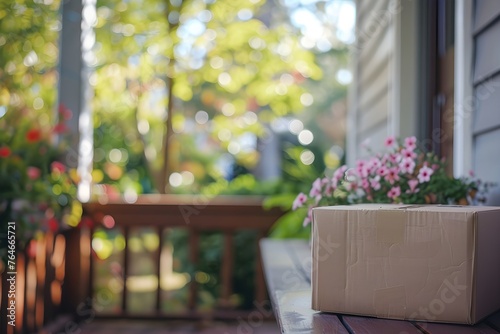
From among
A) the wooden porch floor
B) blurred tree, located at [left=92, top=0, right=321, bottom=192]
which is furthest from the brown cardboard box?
blurred tree, located at [left=92, top=0, right=321, bottom=192]

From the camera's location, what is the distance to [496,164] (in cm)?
162

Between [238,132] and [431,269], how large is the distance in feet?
15.3

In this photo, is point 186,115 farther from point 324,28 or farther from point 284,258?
point 284,258

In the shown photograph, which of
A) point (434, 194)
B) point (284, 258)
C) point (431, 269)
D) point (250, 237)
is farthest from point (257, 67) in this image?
point (431, 269)

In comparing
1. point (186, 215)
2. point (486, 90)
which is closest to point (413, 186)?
point (486, 90)

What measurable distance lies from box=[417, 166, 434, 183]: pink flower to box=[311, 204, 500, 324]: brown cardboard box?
1.07 ft

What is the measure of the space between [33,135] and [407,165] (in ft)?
6.18

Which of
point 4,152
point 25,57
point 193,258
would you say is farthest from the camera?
point 193,258

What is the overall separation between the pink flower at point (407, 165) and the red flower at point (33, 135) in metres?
1.87

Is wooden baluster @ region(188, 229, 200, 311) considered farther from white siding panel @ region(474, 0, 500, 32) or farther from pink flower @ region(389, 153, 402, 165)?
white siding panel @ region(474, 0, 500, 32)

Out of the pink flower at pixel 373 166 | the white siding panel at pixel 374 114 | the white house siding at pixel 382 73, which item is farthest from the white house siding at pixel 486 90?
the white siding panel at pixel 374 114

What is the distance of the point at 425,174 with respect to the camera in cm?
156

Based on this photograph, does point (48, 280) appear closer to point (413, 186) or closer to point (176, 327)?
point (176, 327)

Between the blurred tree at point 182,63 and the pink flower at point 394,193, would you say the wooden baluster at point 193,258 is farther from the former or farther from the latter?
the pink flower at point 394,193
